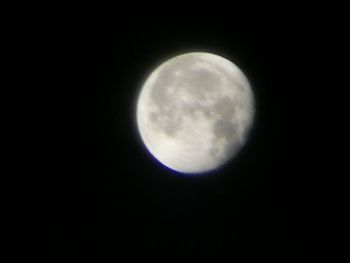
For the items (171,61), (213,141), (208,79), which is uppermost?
(171,61)

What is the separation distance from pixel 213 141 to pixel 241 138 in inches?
10.1

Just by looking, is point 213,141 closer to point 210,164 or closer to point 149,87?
point 210,164

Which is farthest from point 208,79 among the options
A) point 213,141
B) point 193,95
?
point 213,141

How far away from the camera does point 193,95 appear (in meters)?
5.01

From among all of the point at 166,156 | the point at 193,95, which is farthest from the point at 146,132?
the point at 193,95

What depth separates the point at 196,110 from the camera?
16.4 ft

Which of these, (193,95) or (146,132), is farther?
(146,132)

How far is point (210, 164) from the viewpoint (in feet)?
17.8

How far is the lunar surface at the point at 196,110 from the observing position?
5.02m

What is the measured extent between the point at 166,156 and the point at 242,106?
80 centimetres

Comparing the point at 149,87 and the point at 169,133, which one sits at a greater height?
the point at 149,87

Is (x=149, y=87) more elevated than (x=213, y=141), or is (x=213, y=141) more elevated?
(x=149, y=87)

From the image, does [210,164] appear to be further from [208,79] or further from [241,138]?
[208,79]

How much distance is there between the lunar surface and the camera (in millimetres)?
5016
